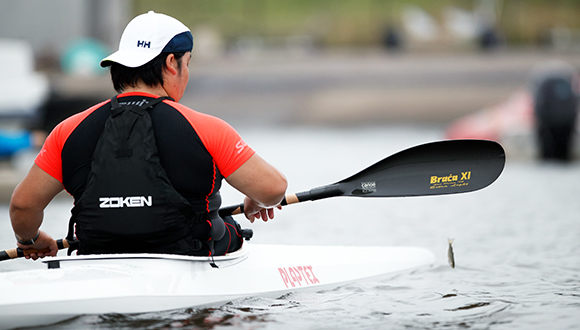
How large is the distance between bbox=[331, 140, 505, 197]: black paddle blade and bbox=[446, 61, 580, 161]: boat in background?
7558 millimetres

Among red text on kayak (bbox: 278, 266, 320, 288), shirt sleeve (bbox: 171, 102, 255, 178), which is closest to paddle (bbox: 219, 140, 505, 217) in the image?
red text on kayak (bbox: 278, 266, 320, 288)

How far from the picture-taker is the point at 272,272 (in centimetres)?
361

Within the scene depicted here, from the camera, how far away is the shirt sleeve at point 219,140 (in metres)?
2.83

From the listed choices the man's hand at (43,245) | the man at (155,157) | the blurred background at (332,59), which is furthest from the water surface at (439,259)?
the blurred background at (332,59)

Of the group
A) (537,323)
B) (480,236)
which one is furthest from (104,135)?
(480,236)

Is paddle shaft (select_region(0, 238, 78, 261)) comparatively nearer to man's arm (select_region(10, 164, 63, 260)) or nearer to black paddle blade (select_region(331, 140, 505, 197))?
man's arm (select_region(10, 164, 63, 260))

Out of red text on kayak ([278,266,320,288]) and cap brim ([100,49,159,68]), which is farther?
red text on kayak ([278,266,320,288])

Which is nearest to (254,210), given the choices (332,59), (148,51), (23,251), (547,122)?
(148,51)

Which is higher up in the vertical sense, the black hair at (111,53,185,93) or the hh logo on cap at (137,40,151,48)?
the hh logo on cap at (137,40,151,48)

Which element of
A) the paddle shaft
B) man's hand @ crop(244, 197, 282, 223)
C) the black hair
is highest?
the black hair

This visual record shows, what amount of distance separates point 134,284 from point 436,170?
1.65 m

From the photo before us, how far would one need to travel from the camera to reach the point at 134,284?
9.71 feet

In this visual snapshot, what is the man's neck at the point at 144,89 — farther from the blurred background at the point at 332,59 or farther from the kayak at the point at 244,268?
the blurred background at the point at 332,59

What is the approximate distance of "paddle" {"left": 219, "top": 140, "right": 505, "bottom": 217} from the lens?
3738mm
